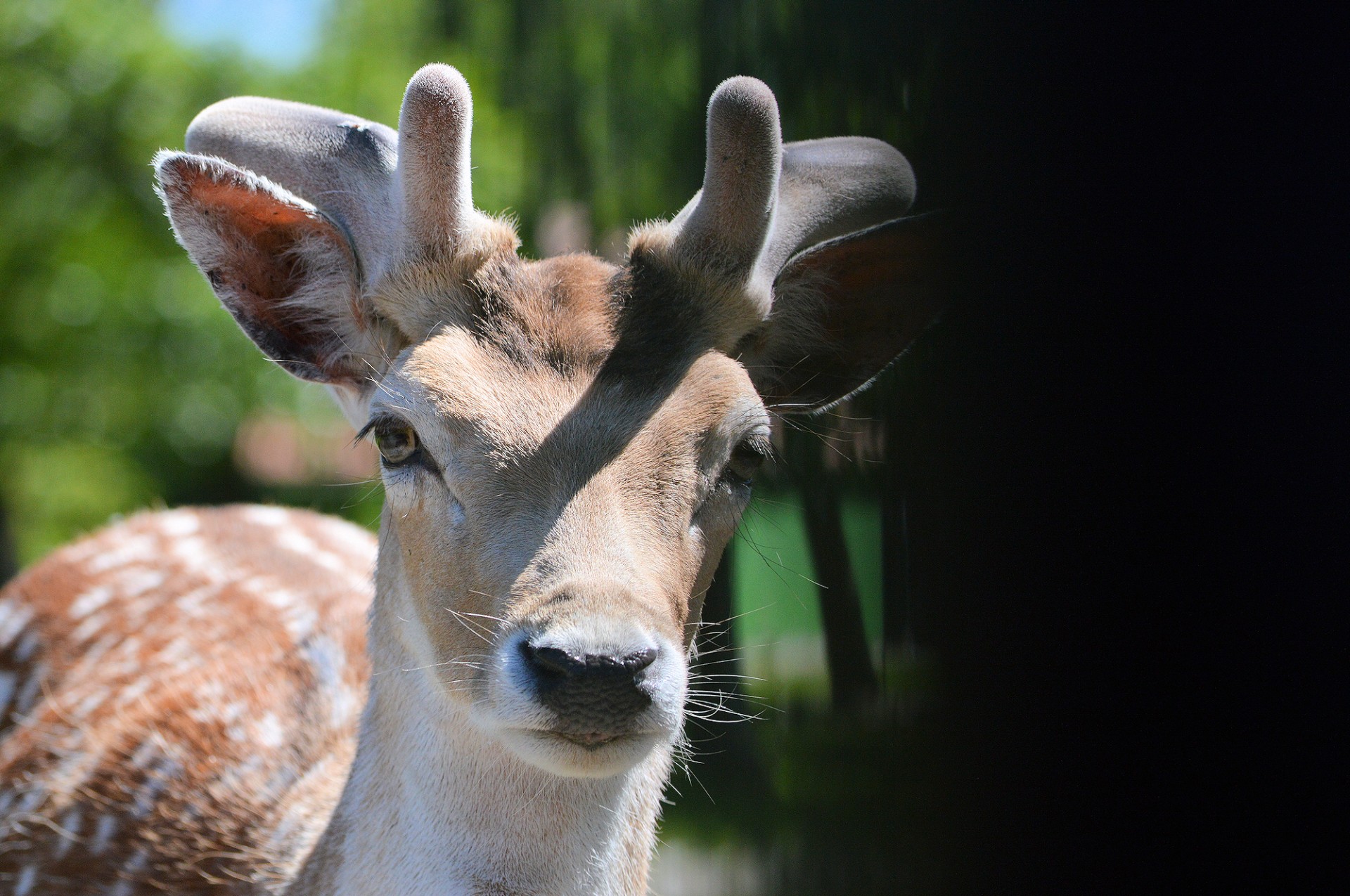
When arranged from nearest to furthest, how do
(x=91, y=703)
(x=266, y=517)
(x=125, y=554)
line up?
(x=91, y=703), (x=125, y=554), (x=266, y=517)

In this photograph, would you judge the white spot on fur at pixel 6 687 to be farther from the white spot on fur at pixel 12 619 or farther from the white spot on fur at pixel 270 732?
the white spot on fur at pixel 270 732

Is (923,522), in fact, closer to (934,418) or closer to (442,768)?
(934,418)

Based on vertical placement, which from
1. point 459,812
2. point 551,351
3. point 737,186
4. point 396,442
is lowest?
point 459,812

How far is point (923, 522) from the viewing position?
2664 mm

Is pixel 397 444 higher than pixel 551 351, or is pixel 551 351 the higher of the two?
pixel 551 351

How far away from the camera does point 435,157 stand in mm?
2438

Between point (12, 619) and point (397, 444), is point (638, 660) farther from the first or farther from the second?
point (12, 619)

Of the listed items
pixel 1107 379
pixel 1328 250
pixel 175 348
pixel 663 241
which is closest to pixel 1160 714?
pixel 1107 379

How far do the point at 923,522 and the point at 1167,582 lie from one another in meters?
0.65

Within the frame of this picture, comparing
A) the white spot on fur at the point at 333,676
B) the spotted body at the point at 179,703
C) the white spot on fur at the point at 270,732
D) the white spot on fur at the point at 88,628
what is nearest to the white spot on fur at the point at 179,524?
the spotted body at the point at 179,703

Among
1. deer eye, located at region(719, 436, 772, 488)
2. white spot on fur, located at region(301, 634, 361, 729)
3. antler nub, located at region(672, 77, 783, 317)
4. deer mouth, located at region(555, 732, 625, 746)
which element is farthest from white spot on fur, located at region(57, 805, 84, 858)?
antler nub, located at region(672, 77, 783, 317)

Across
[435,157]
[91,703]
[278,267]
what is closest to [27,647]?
[91,703]

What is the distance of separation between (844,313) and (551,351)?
82 centimetres

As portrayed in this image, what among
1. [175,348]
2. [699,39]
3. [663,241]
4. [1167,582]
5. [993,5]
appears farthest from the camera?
[175,348]
